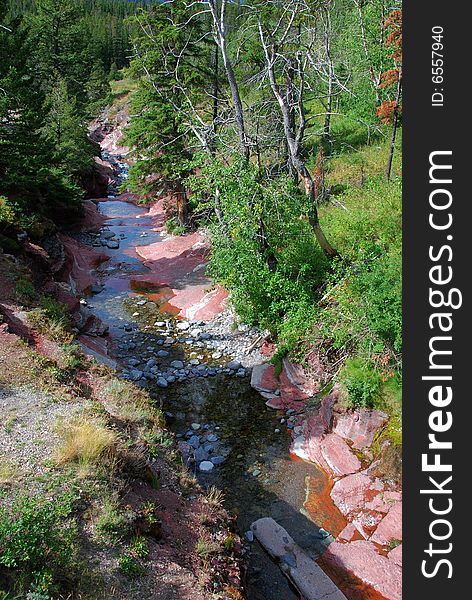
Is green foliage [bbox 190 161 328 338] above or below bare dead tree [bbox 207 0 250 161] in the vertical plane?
below

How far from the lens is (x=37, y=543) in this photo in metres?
5.40

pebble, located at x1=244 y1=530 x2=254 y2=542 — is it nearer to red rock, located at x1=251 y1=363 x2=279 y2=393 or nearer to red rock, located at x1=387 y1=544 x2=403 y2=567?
red rock, located at x1=387 y1=544 x2=403 y2=567

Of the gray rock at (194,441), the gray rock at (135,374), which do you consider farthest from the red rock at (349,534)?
the gray rock at (135,374)

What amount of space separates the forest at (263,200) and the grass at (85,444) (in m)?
0.06

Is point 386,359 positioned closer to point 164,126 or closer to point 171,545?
point 171,545

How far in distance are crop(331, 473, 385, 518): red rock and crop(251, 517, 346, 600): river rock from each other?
142cm

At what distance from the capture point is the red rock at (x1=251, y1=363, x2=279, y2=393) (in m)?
13.1

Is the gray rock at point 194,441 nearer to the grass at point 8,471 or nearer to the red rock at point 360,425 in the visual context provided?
the red rock at point 360,425

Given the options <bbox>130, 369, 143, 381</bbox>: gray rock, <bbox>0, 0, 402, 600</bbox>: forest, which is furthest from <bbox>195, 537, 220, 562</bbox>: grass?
<bbox>130, 369, 143, 381</bbox>: gray rock

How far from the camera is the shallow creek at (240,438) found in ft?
28.8

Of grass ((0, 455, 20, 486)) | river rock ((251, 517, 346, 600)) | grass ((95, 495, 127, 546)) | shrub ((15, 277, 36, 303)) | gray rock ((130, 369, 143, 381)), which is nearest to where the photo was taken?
grass ((95, 495, 127, 546))

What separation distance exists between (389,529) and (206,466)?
3.87m

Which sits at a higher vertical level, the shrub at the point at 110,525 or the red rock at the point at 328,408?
the shrub at the point at 110,525

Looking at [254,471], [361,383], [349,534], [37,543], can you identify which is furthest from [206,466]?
[37,543]
